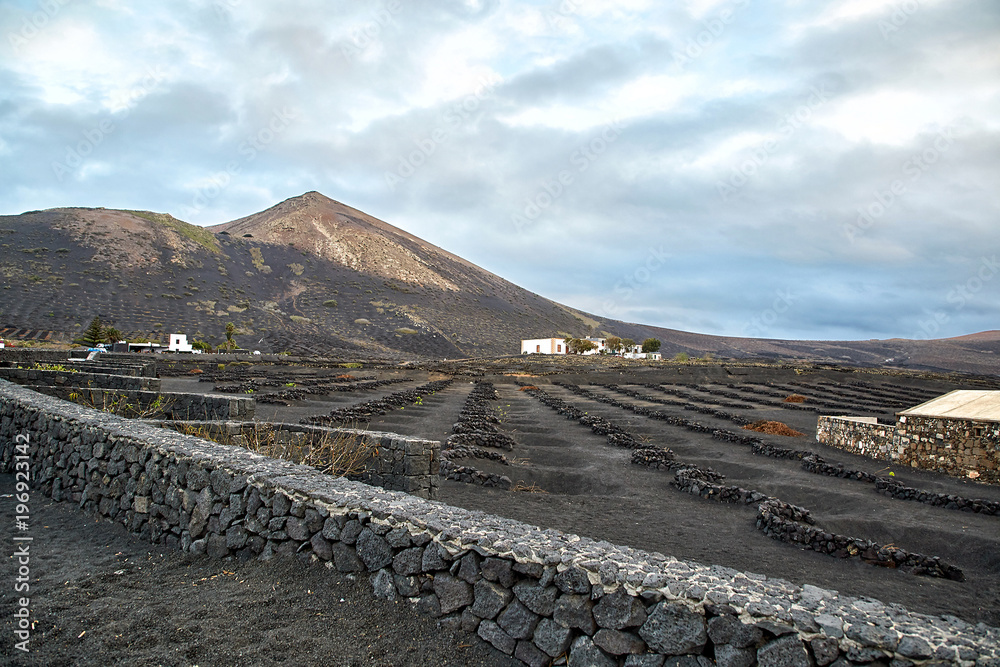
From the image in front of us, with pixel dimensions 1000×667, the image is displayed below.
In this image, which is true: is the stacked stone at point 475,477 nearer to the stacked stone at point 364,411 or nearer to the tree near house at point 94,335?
the stacked stone at point 364,411

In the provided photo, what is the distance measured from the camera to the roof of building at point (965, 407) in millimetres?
13328

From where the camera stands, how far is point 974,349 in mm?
147500

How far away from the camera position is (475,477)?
41.9ft

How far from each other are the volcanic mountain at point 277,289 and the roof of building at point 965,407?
68071mm

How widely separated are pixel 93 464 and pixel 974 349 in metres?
191

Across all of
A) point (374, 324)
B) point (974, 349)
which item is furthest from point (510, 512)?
point (974, 349)

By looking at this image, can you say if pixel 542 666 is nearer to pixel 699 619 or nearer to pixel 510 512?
pixel 699 619

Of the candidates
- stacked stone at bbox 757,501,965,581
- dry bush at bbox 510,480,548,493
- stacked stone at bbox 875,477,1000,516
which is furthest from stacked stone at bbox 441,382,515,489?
stacked stone at bbox 875,477,1000,516

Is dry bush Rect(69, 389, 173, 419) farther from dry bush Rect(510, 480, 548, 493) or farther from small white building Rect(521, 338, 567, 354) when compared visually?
small white building Rect(521, 338, 567, 354)

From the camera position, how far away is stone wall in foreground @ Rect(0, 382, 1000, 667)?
10.7ft

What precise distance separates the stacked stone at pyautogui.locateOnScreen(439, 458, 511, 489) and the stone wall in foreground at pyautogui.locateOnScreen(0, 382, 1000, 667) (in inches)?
258

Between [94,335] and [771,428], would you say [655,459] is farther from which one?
[94,335]

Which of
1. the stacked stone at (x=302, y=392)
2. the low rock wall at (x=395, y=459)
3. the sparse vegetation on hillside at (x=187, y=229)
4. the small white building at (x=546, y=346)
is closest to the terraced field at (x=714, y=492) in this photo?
the stacked stone at (x=302, y=392)

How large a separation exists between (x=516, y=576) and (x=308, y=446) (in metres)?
6.96
